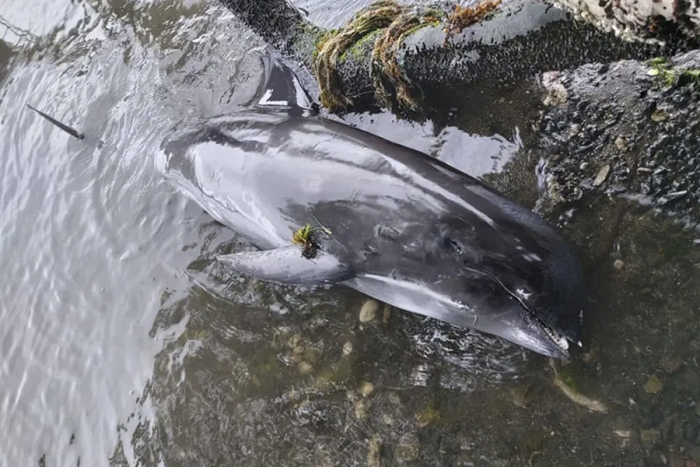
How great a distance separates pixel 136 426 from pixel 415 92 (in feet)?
13.5

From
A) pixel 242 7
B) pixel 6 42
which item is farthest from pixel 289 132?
pixel 6 42

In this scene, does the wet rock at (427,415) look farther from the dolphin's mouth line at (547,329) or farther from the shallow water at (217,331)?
the dolphin's mouth line at (547,329)

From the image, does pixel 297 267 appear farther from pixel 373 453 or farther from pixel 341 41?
pixel 341 41

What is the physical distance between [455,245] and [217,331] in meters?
2.93

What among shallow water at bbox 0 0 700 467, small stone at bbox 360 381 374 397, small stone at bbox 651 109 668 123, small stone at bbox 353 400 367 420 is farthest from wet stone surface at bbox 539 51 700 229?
small stone at bbox 353 400 367 420

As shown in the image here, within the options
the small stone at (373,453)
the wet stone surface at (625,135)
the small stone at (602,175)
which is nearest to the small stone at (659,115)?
the wet stone surface at (625,135)

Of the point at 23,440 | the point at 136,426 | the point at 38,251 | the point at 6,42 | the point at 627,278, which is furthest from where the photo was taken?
the point at 6,42

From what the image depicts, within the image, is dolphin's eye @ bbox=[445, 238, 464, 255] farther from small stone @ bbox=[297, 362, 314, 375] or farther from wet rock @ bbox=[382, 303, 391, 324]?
small stone @ bbox=[297, 362, 314, 375]

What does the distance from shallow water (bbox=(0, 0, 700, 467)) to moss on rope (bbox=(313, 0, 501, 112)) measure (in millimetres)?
315

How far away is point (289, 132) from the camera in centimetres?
529

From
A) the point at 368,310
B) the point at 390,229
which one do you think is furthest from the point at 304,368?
the point at 390,229

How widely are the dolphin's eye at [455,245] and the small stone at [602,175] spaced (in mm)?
1351

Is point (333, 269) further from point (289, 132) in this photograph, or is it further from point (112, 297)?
point (112, 297)

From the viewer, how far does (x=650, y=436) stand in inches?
160
